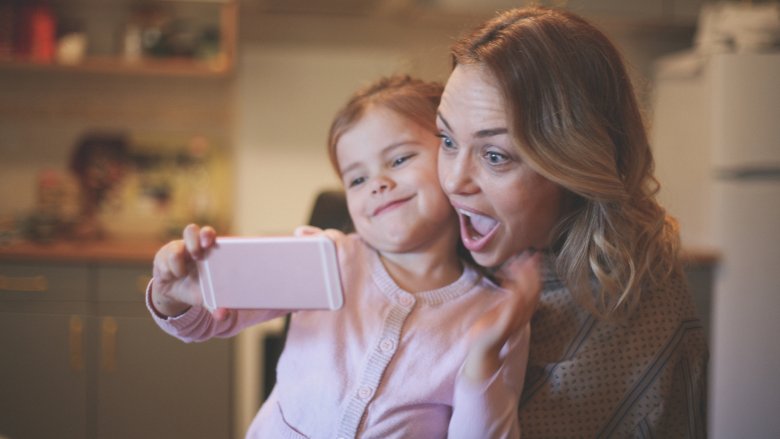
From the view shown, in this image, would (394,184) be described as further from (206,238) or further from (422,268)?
(206,238)

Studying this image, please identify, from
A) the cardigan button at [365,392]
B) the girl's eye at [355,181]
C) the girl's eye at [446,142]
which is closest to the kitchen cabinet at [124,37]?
the girl's eye at [355,181]

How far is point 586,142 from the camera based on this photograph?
0.83 metres

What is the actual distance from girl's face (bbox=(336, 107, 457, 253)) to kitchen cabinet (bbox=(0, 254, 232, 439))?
0.95 feet

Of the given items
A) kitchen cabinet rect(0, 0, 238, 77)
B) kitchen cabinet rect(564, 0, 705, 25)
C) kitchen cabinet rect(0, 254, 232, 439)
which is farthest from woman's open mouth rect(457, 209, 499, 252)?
kitchen cabinet rect(564, 0, 705, 25)

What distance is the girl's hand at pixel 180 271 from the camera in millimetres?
711

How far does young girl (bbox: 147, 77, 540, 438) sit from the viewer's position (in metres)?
0.79

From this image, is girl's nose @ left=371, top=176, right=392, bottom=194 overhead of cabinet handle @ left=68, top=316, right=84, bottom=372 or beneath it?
overhead

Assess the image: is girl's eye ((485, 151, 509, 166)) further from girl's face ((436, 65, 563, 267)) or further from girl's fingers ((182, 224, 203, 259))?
girl's fingers ((182, 224, 203, 259))

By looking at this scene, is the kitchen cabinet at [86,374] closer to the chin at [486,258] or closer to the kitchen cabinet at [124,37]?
the chin at [486,258]

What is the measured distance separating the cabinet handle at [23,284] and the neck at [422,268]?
16.9 inches

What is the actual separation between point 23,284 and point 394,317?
436 millimetres

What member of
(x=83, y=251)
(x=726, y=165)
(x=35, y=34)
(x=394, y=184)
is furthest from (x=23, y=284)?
(x=726, y=165)

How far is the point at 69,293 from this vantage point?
0.92 meters

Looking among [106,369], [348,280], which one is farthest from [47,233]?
[348,280]
